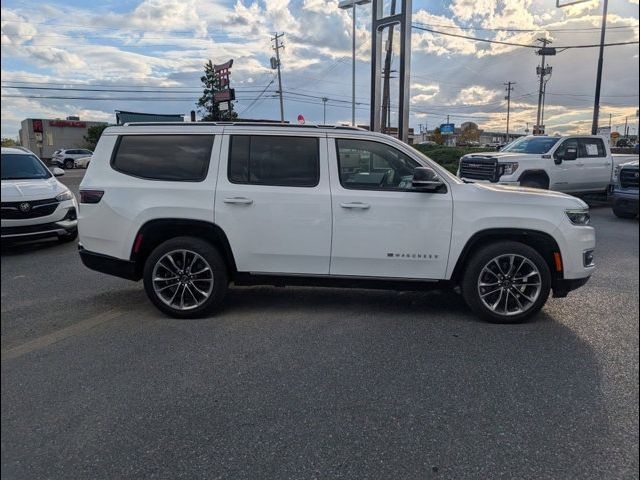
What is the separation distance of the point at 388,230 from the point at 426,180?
0.58m

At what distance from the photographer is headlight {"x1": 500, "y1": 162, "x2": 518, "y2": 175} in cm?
1157

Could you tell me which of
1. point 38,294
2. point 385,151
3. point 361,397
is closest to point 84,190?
point 38,294

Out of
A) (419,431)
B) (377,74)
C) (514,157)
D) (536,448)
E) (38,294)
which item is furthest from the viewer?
(377,74)

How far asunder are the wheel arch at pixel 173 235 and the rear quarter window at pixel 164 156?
1.58ft

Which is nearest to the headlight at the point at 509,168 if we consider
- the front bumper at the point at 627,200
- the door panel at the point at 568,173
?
the door panel at the point at 568,173

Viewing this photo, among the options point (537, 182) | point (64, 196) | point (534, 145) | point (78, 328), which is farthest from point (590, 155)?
point (78, 328)

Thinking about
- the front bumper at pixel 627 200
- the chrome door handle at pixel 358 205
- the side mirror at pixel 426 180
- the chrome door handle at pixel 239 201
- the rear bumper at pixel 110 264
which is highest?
the front bumper at pixel 627 200

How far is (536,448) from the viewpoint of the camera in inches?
101

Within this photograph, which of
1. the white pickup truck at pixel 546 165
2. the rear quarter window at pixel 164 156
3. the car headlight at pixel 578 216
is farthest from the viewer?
the white pickup truck at pixel 546 165

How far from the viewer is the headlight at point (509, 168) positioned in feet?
38.0

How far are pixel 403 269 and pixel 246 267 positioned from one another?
1.54 m

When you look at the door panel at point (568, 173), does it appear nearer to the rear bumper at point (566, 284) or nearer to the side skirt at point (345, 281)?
the rear bumper at point (566, 284)

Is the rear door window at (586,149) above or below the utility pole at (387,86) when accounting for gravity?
below

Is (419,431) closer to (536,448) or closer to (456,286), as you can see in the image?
(536,448)
